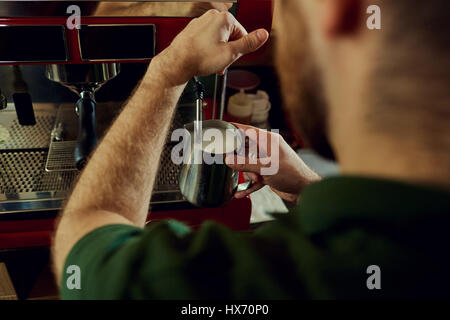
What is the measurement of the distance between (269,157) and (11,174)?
683mm

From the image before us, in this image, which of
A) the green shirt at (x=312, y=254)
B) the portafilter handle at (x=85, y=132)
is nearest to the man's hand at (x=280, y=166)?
the portafilter handle at (x=85, y=132)

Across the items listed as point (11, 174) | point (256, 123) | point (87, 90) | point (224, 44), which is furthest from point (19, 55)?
point (256, 123)

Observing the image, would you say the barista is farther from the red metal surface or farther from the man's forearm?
the red metal surface

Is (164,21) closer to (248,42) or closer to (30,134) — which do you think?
(248,42)

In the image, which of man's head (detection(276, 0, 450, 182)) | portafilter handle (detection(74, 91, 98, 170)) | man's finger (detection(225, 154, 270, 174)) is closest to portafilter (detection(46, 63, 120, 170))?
portafilter handle (detection(74, 91, 98, 170))

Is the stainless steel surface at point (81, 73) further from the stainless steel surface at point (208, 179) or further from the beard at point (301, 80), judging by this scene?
the beard at point (301, 80)

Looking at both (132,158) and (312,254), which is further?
(132,158)

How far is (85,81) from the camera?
3.33 ft

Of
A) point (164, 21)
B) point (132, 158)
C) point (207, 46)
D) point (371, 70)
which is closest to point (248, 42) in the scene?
point (207, 46)

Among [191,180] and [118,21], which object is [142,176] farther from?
[118,21]

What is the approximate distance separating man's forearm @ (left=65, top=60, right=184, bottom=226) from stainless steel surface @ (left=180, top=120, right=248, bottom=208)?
9 centimetres

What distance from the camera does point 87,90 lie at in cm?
107

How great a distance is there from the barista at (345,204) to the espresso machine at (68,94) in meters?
0.46

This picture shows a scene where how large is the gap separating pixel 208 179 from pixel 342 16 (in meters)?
0.51
